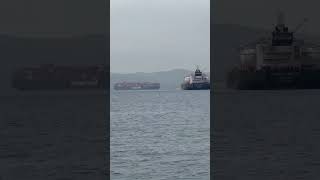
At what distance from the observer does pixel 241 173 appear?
58.9 feet

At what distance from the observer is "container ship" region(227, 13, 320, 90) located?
374ft

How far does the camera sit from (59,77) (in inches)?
4865

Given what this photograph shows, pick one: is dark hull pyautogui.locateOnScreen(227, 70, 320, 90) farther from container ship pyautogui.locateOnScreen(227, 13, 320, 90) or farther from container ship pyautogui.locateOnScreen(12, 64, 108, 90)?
container ship pyautogui.locateOnScreen(12, 64, 108, 90)

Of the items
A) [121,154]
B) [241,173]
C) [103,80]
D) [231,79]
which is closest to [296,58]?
[231,79]

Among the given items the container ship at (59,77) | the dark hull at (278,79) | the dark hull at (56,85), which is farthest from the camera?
the dark hull at (56,85)

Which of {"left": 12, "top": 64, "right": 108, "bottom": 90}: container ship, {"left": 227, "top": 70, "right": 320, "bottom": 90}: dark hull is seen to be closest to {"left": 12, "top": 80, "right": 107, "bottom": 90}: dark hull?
{"left": 12, "top": 64, "right": 108, "bottom": 90}: container ship

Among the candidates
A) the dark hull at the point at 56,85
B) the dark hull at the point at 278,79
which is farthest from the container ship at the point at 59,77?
the dark hull at the point at 278,79

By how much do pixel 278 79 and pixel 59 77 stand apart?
4651 centimetres

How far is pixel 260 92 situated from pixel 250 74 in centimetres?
698

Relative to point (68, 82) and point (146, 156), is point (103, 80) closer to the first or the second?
point (68, 82)

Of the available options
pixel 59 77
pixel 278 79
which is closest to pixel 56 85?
pixel 59 77

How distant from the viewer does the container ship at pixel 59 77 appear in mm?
122738

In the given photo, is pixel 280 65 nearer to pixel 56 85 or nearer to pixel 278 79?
pixel 278 79

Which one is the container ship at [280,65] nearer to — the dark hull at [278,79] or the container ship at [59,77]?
the dark hull at [278,79]
